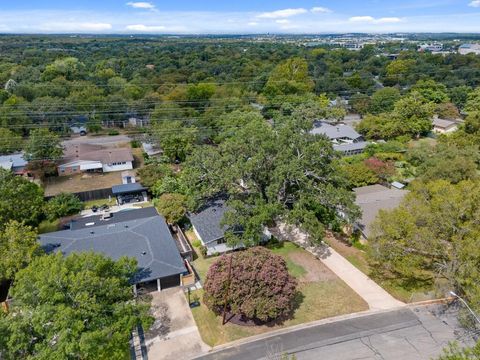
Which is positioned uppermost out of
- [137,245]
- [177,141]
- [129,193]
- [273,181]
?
[273,181]

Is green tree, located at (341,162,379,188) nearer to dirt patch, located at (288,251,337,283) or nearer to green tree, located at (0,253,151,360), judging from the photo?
dirt patch, located at (288,251,337,283)

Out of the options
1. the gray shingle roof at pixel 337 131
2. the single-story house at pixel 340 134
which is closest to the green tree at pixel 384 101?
the single-story house at pixel 340 134

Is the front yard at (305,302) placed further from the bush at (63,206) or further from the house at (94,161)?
the house at (94,161)

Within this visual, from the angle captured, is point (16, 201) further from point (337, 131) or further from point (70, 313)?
point (337, 131)

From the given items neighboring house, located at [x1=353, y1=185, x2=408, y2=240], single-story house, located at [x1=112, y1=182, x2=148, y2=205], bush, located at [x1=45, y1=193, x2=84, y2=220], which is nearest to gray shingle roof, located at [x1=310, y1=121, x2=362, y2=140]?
neighboring house, located at [x1=353, y1=185, x2=408, y2=240]

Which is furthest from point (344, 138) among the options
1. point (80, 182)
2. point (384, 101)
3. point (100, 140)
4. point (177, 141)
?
point (100, 140)
